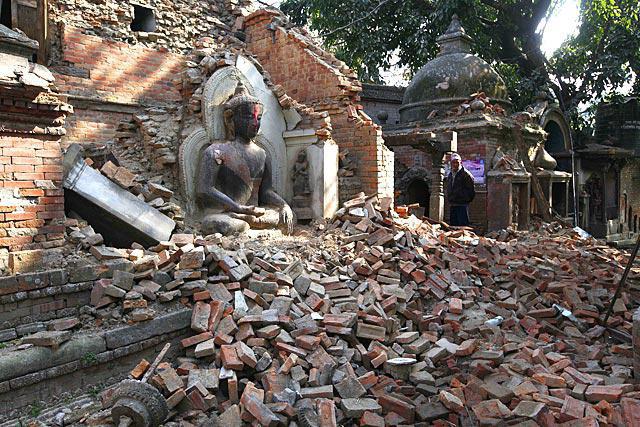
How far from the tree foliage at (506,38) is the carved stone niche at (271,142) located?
10070 millimetres

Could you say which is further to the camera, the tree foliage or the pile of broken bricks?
the tree foliage

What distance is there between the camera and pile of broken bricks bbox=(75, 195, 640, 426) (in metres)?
4.04

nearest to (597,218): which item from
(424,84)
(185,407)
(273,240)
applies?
(424,84)

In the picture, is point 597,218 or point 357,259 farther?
point 597,218

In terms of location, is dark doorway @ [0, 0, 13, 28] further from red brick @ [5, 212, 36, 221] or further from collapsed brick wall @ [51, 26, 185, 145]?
red brick @ [5, 212, 36, 221]

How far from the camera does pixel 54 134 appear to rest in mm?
4879

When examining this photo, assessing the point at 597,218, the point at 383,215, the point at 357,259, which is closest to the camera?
the point at 357,259

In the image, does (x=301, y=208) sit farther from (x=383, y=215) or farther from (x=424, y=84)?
(x=424, y=84)

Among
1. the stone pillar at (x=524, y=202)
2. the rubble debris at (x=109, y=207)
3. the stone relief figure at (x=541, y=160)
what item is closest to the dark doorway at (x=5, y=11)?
the rubble debris at (x=109, y=207)

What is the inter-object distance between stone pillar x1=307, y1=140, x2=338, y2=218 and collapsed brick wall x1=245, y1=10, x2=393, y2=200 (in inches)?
20.8

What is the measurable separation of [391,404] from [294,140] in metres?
5.72

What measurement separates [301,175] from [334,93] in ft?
6.21

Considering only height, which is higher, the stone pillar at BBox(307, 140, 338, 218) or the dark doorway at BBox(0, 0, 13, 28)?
the dark doorway at BBox(0, 0, 13, 28)

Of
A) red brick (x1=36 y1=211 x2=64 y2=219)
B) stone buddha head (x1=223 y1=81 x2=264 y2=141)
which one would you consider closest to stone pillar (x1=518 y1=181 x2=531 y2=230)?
stone buddha head (x1=223 y1=81 x2=264 y2=141)
